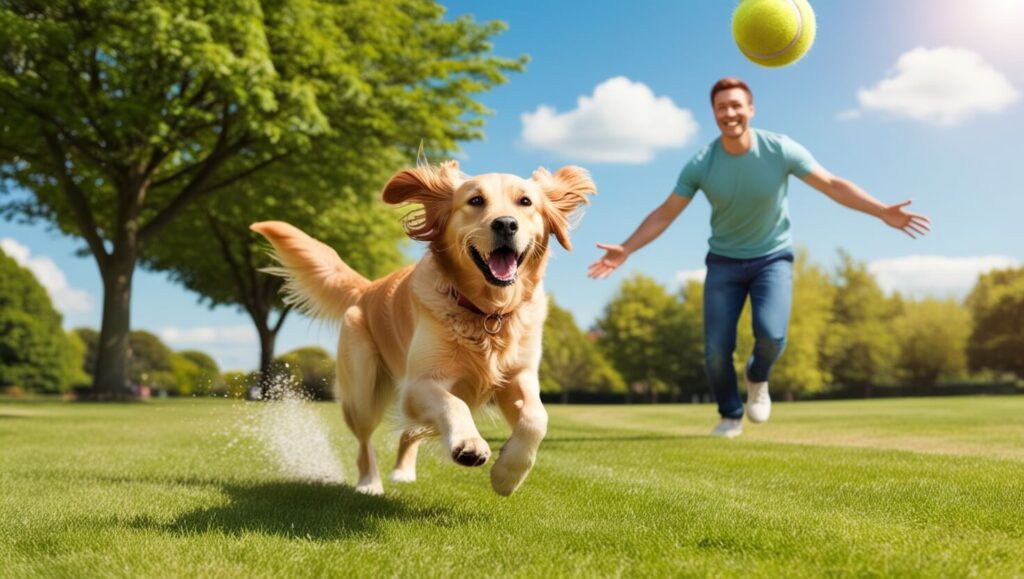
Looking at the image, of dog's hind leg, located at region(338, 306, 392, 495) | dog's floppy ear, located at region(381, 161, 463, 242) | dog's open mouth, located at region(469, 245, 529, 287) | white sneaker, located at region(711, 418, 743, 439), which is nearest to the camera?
dog's open mouth, located at region(469, 245, 529, 287)

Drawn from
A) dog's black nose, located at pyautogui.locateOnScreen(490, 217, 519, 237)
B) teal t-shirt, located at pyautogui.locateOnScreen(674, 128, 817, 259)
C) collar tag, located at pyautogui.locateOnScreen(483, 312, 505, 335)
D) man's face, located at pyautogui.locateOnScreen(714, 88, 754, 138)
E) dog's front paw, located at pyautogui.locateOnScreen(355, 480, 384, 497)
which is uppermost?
man's face, located at pyautogui.locateOnScreen(714, 88, 754, 138)

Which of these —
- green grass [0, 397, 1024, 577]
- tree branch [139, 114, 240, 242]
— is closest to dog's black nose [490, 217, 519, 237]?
green grass [0, 397, 1024, 577]

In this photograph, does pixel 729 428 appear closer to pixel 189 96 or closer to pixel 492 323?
pixel 492 323

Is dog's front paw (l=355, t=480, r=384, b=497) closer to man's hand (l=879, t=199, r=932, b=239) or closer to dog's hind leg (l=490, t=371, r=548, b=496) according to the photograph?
dog's hind leg (l=490, t=371, r=548, b=496)

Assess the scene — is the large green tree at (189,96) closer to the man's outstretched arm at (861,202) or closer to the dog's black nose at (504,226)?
the man's outstretched arm at (861,202)

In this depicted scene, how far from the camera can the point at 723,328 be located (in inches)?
336

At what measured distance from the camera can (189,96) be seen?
64.9 feet

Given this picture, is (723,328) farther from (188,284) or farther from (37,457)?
(188,284)

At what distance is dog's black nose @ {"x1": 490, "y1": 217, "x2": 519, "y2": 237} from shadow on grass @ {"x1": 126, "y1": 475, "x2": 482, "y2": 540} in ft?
4.54

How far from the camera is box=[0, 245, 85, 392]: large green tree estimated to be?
168 feet

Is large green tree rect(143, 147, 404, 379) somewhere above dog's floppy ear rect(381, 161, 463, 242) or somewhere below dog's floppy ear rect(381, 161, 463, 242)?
above

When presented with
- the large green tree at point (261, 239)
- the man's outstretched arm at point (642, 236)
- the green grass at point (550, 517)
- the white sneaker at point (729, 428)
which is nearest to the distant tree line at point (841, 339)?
the large green tree at point (261, 239)

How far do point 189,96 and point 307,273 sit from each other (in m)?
15.2

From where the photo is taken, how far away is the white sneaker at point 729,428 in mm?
9085
